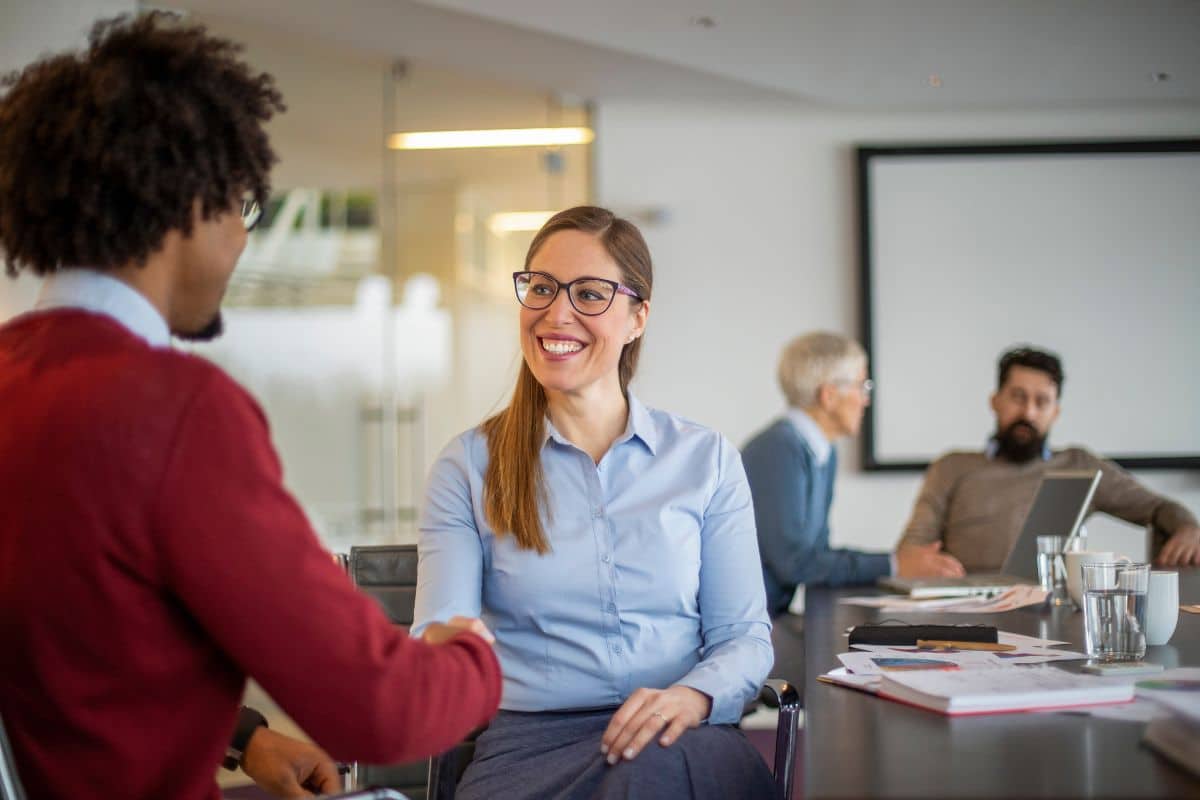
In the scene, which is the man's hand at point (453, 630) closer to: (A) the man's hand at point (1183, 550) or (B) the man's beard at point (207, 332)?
(B) the man's beard at point (207, 332)

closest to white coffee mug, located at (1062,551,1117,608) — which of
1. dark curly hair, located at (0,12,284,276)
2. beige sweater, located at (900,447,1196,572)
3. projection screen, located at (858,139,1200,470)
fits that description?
beige sweater, located at (900,447,1196,572)

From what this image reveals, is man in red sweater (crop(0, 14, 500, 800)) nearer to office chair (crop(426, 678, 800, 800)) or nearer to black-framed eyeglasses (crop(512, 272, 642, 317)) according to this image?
office chair (crop(426, 678, 800, 800))

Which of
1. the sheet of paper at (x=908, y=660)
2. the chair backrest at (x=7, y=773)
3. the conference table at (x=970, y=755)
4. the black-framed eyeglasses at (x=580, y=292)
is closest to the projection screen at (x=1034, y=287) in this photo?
the black-framed eyeglasses at (x=580, y=292)

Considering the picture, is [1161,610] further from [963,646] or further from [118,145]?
[118,145]

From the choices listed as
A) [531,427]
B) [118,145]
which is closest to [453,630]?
[118,145]

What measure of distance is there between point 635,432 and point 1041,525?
63.0 inches

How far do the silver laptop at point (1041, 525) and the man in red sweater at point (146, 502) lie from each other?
2188 mm

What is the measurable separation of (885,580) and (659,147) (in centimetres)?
344

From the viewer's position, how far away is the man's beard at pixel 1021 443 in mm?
4402

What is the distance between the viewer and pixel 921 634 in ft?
7.09

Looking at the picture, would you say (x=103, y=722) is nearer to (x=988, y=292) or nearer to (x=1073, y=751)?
(x=1073, y=751)

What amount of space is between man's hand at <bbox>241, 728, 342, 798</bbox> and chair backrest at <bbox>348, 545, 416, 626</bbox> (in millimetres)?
548

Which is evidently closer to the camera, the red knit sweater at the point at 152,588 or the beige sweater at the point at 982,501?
the red knit sweater at the point at 152,588

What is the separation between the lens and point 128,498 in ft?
3.82
